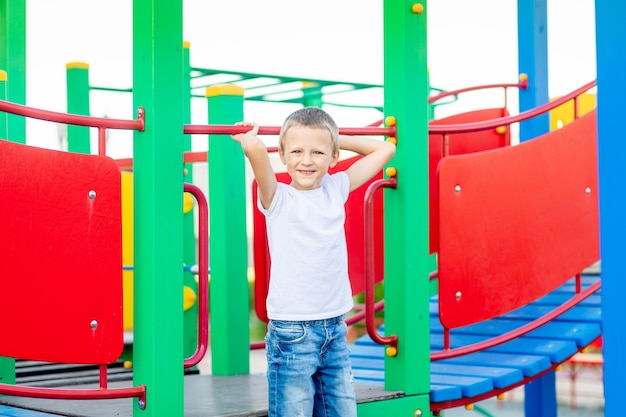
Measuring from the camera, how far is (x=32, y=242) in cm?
256

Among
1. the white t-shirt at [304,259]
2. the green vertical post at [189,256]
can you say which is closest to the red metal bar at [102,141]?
the white t-shirt at [304,259]

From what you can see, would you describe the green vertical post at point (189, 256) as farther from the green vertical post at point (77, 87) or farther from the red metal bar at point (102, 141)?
the red metal bar at point (102, 141)

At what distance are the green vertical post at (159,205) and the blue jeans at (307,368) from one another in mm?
307

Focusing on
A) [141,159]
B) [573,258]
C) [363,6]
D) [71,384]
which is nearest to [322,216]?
[141,159]

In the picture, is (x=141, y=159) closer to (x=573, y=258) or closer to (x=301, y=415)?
(x=301, y=415)

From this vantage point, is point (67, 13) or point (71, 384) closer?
point (71, 384)

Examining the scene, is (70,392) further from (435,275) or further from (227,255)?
(435,275)

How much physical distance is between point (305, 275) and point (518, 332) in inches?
66.1

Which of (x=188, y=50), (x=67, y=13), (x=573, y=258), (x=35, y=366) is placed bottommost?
(x=35, y=366)

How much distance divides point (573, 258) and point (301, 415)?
2148mm

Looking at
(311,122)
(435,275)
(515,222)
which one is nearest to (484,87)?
(435,275)

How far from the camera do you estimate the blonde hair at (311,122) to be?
257 cm

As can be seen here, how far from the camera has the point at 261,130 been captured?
290 centimetres

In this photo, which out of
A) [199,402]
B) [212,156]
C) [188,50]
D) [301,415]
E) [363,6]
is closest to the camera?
[301,415]
